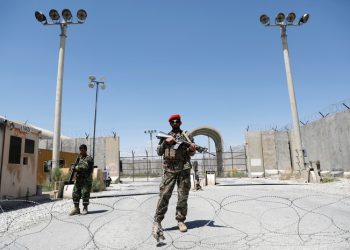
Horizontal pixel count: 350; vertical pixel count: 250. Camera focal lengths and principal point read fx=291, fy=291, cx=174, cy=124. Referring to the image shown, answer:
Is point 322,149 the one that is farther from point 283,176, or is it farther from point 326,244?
point 326,244

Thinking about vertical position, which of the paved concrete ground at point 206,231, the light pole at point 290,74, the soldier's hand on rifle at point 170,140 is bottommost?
the paved concrete ground at point 206,231

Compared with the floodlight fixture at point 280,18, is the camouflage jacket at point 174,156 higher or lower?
lower

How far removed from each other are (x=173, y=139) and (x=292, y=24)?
17.6 meters

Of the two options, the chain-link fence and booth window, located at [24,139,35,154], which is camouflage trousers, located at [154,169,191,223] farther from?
Answer: the chain-link fence

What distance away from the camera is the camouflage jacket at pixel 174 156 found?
14.2ft

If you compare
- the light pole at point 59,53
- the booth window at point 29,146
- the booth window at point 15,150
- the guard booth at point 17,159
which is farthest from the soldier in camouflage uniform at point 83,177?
the light pole at point 59,53

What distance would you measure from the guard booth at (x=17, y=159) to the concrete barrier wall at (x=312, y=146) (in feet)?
53.6

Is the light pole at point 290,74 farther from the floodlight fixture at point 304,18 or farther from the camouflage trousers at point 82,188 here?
the camouflage trousers at point 82,188

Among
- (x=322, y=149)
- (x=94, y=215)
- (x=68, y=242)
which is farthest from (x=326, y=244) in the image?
(x=322, y=149)

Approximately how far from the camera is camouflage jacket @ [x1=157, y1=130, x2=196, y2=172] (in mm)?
4333

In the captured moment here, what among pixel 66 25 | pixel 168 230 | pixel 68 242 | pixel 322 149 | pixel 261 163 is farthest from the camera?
pixel 261 163

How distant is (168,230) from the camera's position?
4328mm

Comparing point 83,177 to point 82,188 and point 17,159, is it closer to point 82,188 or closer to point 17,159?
point 82,188

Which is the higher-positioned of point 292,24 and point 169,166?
Answer: point 292,24
